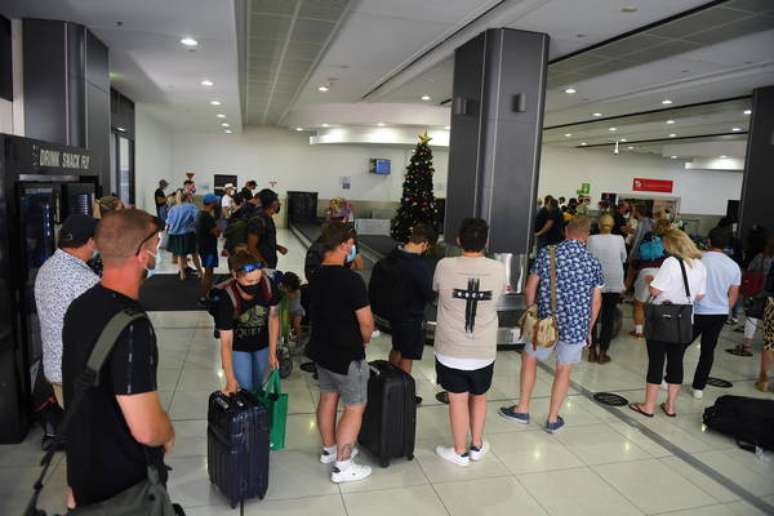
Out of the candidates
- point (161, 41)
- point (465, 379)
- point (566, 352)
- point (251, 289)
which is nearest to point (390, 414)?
point (465, 379)

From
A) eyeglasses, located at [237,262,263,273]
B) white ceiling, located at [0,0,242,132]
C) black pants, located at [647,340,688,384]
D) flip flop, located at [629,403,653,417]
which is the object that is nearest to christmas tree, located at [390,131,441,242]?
white ceiling, located at [0,0,242,132]

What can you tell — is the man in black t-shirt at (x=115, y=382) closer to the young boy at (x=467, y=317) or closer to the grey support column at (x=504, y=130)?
the young boy at (x=467, y=317)

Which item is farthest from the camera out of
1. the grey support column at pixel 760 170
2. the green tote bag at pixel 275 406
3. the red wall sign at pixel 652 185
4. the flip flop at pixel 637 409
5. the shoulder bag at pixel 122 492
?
the red wall sign at pixel 652 185

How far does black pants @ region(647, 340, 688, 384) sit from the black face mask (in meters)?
3.37

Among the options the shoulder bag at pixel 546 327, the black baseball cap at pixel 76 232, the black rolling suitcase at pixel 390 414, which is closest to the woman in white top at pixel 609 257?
the shoulder bag at pixel 546 327

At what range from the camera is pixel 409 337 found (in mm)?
4344

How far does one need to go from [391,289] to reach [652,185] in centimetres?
2690

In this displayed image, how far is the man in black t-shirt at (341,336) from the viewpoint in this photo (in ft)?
10.9

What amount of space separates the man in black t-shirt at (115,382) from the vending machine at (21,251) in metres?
2.45

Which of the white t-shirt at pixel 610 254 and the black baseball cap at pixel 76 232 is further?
the white t-shirt at pixel 610 254

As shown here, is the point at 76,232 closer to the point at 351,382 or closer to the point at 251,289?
the point at 251,289

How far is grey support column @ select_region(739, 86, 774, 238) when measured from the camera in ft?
31.7

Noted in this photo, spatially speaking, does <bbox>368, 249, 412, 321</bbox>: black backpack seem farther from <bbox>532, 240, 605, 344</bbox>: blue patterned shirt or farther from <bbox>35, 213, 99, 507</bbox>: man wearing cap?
<bbox>35, 213, 99, 507</bbox>: man wearing cap

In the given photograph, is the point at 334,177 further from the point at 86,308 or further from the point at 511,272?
the point at 86,308
